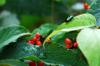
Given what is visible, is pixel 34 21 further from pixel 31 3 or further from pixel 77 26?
pixel 77 26

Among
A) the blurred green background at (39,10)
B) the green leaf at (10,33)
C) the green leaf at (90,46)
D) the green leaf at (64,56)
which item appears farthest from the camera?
the blurred green background at (39,10)

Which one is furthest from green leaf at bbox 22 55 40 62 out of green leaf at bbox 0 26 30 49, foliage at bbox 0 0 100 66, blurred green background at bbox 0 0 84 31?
blurred green background at bbox 0 0 84 31

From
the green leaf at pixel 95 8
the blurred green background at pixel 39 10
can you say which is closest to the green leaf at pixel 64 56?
the green leaf at pixel 95 8

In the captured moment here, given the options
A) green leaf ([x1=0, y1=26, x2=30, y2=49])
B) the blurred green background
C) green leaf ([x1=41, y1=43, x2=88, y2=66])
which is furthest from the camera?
the blurred green background

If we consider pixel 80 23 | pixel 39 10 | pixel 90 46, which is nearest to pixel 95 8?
pixel 80 23

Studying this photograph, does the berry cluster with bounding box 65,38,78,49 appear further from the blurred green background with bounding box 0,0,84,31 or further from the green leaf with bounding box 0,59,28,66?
the blurred green background with bounding box 0,0,84,31

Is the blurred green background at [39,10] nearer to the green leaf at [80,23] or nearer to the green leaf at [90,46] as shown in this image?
the green leaf at [80,23]
